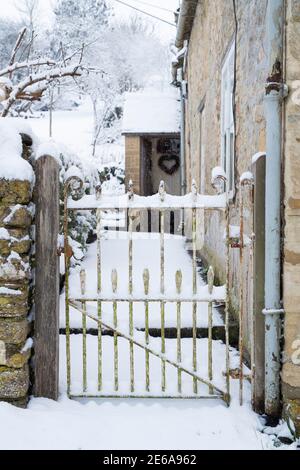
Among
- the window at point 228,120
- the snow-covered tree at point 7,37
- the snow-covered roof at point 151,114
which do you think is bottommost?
the window at point 228,120

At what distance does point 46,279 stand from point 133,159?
34.8 feet

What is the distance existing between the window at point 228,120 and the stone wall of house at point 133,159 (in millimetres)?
7636

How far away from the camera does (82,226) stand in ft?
24.1

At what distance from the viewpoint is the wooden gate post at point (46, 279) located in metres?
3.19

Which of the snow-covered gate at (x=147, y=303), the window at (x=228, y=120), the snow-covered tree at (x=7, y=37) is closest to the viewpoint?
the snow-covered gate at (x=147, y=303)

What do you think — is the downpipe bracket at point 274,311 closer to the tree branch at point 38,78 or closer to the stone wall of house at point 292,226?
the stone wall of house at point 292,226

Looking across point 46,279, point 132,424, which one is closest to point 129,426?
point 132,424

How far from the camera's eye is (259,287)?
3125 mm

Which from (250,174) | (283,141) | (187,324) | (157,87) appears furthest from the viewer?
(157,87)

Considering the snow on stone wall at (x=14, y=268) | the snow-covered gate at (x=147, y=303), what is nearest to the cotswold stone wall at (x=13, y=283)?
the snow on stone wall at (x=14, y=268)

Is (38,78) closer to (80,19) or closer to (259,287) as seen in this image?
(259,287)

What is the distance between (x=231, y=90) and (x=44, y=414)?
3.87m

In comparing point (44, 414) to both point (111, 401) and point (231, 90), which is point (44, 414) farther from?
point (231, 90)

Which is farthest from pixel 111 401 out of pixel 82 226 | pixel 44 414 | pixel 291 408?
pixel 82 226
